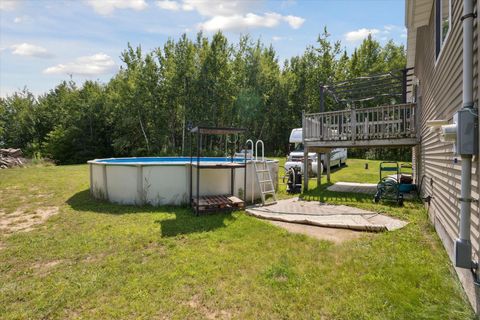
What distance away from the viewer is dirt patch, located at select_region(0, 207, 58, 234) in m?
5.86

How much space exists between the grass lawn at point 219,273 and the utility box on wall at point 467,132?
1.43 m

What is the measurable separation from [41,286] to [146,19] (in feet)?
33.1

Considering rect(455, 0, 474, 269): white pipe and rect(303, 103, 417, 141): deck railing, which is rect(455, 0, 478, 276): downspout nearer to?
rect(455, 0, 474, 269): white pipe

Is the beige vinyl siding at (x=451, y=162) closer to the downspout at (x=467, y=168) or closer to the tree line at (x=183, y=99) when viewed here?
the downspout at (x=467, y=168)

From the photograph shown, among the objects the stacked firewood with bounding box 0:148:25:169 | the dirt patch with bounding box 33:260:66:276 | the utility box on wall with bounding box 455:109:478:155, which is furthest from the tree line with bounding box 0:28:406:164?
the utility box on wall with bounding box 455:109:478:155

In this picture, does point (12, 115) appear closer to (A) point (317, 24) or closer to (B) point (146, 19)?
(B) point (146, 19)

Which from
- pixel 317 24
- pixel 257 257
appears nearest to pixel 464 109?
pixel 257 257

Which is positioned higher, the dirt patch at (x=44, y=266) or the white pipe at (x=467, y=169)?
the white pipe at (x=467, y=169)

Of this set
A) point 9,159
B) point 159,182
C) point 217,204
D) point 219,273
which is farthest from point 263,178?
point 9,159

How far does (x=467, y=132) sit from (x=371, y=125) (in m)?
6.57

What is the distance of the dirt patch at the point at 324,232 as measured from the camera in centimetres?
488

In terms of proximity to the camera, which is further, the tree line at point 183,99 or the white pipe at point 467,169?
the tree line at point 183,99

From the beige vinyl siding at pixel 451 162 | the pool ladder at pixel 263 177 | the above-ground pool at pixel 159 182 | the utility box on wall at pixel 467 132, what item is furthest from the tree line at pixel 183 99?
the utility box on wall at pixel 467 132

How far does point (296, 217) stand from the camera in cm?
616
